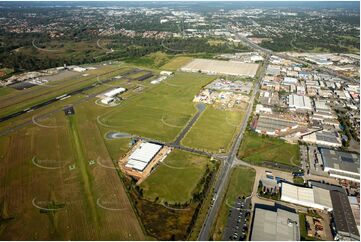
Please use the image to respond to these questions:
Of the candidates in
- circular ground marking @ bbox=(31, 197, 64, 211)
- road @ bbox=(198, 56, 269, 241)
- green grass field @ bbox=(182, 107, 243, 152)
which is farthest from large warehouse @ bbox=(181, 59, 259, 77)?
circular ground marking @ bbox=(31, 197, 64, 211)

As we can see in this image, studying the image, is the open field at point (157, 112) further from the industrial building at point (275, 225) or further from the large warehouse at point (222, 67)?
the industrial building at point (275, 225)

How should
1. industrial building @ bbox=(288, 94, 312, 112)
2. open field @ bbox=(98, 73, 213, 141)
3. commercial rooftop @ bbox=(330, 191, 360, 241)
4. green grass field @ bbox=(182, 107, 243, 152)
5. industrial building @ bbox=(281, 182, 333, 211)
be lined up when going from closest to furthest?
commercial rooftop @ bbox=(330, 191, 360, 241), industrial building @ bbox=(281, 182, 333, 211), green grass field @ bbox=(182, 107, 243, 152), open field @ bbox=(98, 73, 213, 141), industrial building @ bbox=(288, 94, 312, 112)

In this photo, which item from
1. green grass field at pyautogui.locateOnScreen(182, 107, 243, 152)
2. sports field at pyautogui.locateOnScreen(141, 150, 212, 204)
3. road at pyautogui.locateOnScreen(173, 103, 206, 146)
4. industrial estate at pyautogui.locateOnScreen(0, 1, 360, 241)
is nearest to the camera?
industrial estate at pyautogui.locateOnScreen(0, 1, 360, 241)

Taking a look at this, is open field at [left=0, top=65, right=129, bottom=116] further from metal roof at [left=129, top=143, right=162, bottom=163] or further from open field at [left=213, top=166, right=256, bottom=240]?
open field at [left=213, top=166, right=256, bottom=240]

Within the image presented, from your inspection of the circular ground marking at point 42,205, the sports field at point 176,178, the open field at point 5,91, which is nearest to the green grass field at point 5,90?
the open field at point 5,91

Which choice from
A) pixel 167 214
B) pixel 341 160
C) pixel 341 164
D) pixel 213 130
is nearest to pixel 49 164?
pixel 167 214

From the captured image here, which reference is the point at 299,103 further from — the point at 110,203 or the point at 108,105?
Result: the point at 110,203

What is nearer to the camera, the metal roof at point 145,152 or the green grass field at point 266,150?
the metal roof at point 145,152
